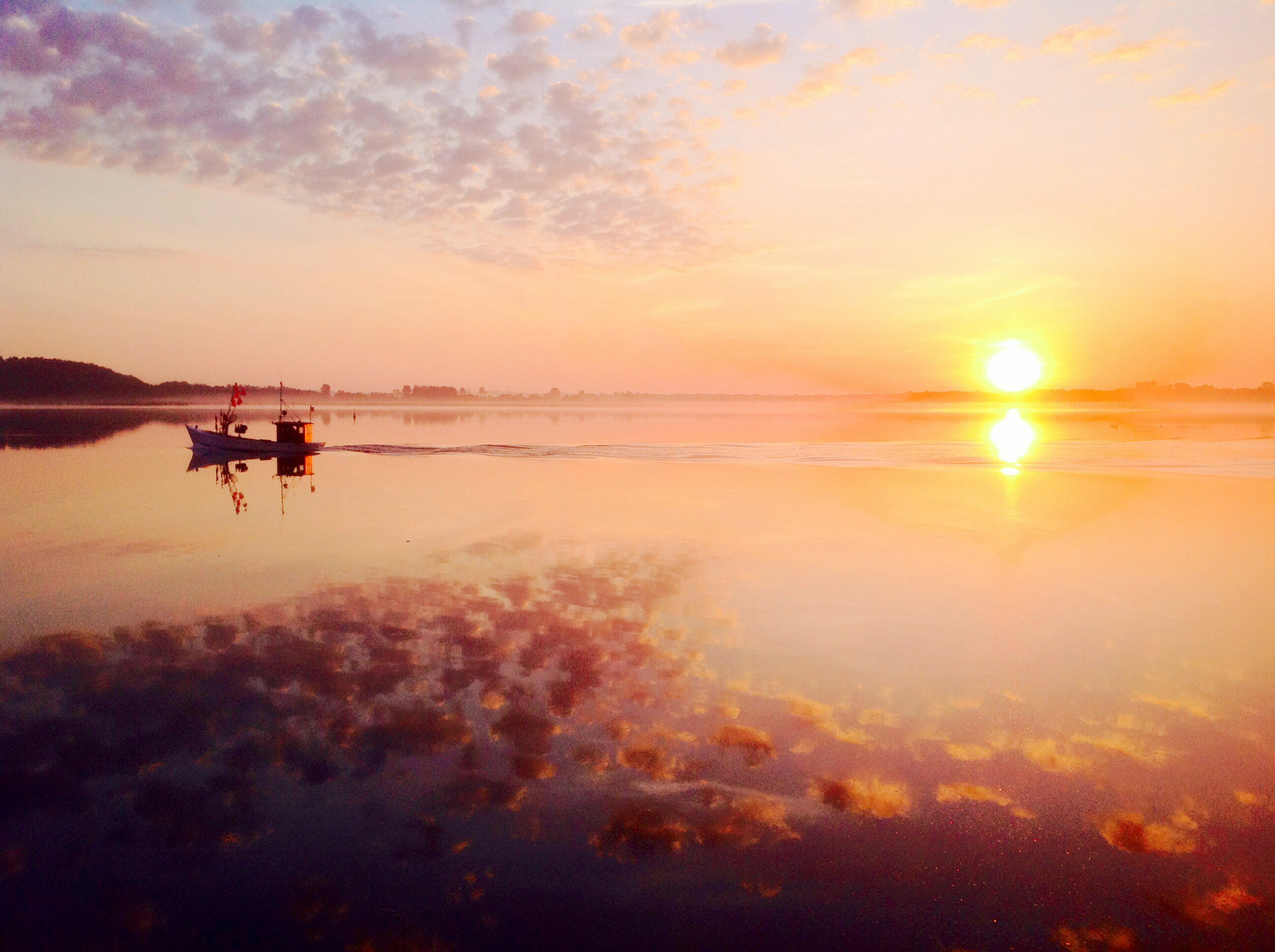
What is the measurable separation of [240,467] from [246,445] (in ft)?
31.2

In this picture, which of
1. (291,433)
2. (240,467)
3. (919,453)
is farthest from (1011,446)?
(240,467)

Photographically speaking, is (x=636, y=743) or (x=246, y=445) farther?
(x=246, y=445)

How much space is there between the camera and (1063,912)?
6645mm

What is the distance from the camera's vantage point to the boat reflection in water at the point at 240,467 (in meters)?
34.4

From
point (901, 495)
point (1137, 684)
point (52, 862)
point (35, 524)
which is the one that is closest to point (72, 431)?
point (35, 524)

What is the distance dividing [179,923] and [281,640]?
7.31 m

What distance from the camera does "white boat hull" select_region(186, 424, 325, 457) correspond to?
54938 millimetres

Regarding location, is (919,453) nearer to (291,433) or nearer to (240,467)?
(291,433)

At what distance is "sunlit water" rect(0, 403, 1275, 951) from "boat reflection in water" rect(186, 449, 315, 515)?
11.6 meters

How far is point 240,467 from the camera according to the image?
153 feet

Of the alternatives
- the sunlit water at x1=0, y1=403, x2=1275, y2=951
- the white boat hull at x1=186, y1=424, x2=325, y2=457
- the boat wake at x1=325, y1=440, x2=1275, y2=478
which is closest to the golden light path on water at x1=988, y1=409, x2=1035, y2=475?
the boat wake at x1=325, y1=440, x2=1275, y2=478

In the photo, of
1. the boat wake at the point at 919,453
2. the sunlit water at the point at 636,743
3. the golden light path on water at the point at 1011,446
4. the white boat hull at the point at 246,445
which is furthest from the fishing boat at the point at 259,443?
the golden light path on water at the point at 1011,446

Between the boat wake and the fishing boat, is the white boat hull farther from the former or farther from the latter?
the boat wake

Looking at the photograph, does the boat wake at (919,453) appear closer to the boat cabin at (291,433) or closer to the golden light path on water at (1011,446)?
the golden light path on water at (1011,446)
